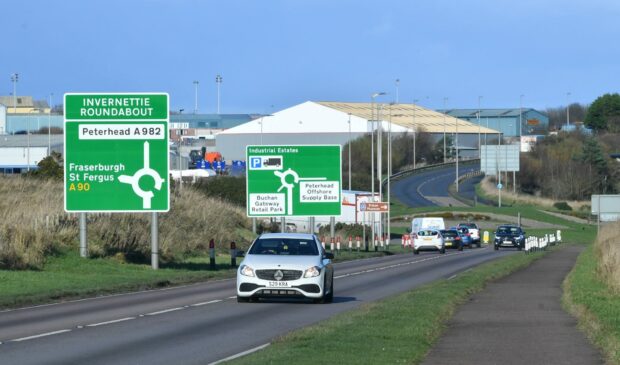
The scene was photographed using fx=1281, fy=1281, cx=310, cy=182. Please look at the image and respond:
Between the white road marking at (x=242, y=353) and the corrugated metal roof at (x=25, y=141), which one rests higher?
the corrugated metal roof at (x=25, y=141)

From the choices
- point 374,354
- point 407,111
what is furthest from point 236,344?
point 407,111

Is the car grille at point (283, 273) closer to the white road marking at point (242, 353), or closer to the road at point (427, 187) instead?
the white road marking at point (242, 353)

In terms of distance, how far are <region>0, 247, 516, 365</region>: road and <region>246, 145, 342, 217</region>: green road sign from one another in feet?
69.0

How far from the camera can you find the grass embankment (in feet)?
55.6

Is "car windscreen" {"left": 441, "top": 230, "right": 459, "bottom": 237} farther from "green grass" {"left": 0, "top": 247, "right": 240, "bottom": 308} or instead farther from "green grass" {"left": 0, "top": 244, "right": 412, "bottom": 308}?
"green grass" {"left": 0, "top": 247, "right": 240, "bottom": 308}

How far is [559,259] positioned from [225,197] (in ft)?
106

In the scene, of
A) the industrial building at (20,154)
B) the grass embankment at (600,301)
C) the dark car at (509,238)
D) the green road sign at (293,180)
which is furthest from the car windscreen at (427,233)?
the industrial building at (20,154)

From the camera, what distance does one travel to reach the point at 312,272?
25641 millimetres

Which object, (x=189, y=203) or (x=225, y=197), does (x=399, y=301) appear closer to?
(x=189, y=203)

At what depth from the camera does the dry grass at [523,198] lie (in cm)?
12104

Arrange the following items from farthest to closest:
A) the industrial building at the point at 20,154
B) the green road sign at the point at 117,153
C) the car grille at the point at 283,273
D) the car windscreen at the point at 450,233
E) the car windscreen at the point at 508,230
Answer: the industrial building at the point at 20,154, the car windscreen at the point at 450,233, the car windscreen at the point at 508,230, the green road sign at the point at 117,153, the car grille at the point at 283,273

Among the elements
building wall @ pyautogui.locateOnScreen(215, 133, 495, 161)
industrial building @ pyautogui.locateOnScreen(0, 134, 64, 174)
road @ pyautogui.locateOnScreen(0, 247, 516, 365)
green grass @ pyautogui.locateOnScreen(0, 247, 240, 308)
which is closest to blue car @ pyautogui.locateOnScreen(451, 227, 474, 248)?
green grass @ pyautogui.locateOnScreen(0, 247, 240, 308)

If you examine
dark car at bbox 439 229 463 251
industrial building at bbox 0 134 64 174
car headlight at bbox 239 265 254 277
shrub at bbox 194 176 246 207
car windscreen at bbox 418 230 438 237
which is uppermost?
industrial building at bbox 0 134 64 174

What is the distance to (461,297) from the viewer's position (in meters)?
27.2
